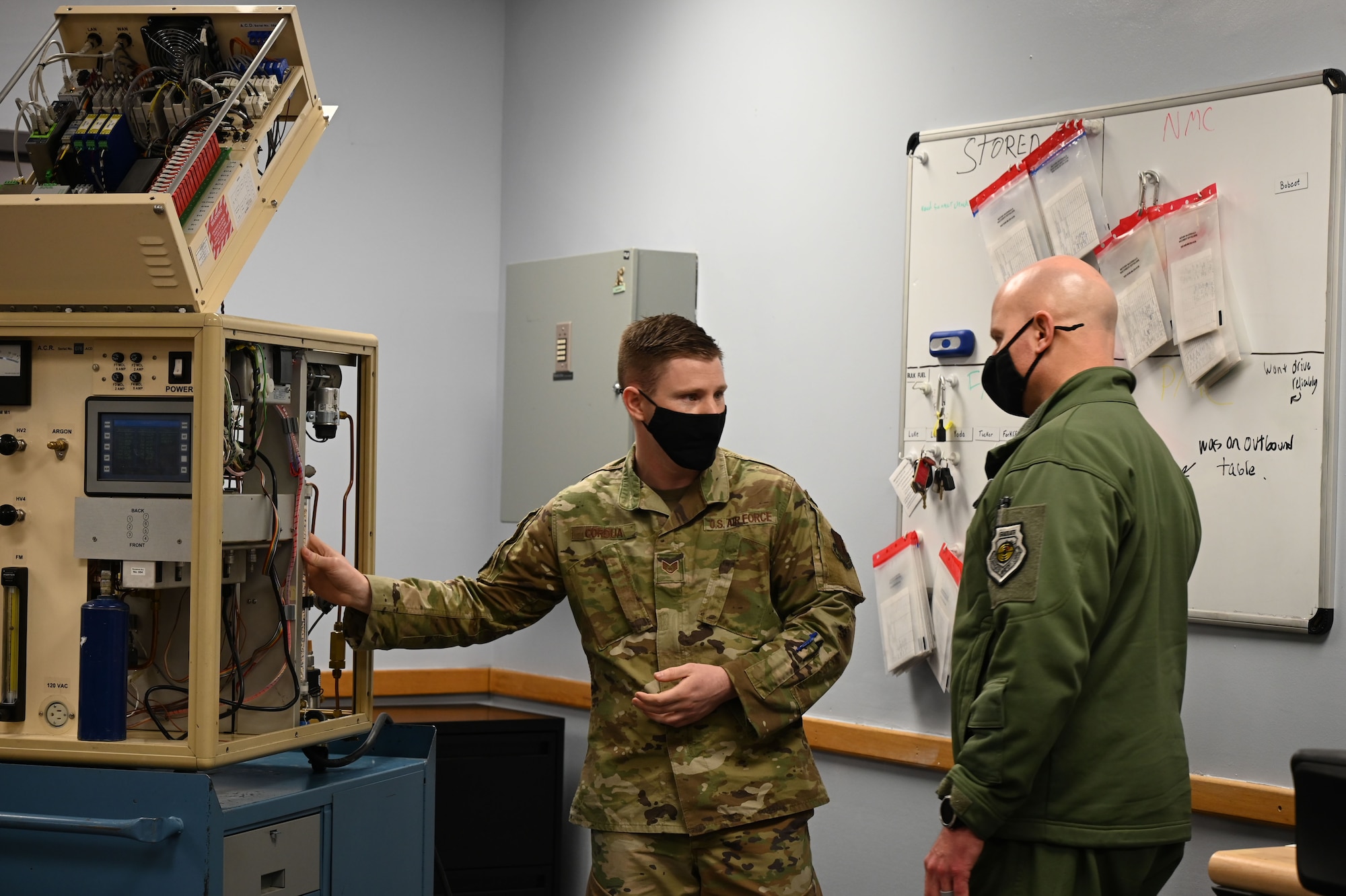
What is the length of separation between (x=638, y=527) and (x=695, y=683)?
0.33 m

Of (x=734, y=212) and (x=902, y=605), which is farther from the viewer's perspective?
(x=734, y=212)

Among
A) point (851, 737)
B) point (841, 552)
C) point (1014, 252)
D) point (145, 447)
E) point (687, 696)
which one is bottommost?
point (851, 737)

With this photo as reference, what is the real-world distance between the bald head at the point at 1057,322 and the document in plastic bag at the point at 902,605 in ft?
3.64

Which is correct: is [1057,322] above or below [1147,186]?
below

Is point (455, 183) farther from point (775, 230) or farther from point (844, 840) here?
point (844, 840)

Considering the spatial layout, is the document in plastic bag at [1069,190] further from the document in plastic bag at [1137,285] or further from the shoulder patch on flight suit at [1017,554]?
the shoulder patch on flight suit at [1017,554]

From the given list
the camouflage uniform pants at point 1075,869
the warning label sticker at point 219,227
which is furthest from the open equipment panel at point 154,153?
the camouflage uniform pants at point 1075,869

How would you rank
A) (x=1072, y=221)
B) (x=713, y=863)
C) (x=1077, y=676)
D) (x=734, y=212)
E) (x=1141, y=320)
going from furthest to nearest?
1. (x=734, y=212)
2. (x=1072, y=221)
3. (x=1141, y=320)
4. (x=713, y=863)
5. (x=1077, y=676)

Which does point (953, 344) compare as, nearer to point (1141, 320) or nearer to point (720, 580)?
point (1141, 320)

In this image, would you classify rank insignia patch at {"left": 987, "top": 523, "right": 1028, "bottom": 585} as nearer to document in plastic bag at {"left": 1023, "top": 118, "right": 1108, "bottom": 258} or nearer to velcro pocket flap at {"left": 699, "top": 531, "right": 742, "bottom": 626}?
velcro pocket flap at {"left": 699, "top": 531, "right": 742, "bottom": 626}

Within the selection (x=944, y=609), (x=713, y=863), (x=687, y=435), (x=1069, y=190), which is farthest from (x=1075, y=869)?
(x=1069, y=190)

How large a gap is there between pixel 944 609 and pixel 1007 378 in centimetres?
112

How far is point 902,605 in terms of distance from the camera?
3.15 m

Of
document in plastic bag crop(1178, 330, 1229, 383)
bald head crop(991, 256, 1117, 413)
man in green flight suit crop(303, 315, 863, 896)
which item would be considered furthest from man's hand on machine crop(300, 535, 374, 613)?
document in plastic bag crop(1178, 330, 1229, 383)
